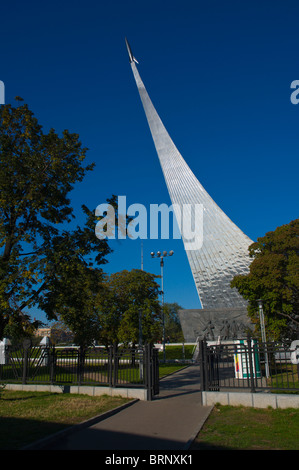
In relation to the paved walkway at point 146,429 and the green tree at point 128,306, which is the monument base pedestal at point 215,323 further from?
the paved walkway at point 146,429

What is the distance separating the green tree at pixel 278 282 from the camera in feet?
63.1

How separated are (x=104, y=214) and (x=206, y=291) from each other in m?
32.0

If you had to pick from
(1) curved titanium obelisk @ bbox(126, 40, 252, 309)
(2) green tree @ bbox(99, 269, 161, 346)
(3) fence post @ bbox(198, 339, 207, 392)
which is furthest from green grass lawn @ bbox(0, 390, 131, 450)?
(1) curved titanium obelisk @ bbox(126, 40, 252, 309)

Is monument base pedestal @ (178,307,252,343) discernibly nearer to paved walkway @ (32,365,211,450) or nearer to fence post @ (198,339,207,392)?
fence post @ (198,339,207,392)

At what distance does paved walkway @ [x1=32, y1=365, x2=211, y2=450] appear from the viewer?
5.49 m

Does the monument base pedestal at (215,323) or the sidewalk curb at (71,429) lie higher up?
the monument base pedestal at (215,323)

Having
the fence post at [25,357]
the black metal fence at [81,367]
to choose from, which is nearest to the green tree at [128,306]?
the black metal fence at [81,367]

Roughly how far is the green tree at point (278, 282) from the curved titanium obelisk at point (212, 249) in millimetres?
20264

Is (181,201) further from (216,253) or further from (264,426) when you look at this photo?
(264,426)

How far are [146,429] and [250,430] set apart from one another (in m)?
1.82

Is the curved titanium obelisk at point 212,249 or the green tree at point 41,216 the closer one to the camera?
the green tree at point 41,216

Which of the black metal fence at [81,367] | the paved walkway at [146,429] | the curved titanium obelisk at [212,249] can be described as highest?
the curved titanium obelisk at [212,249]
